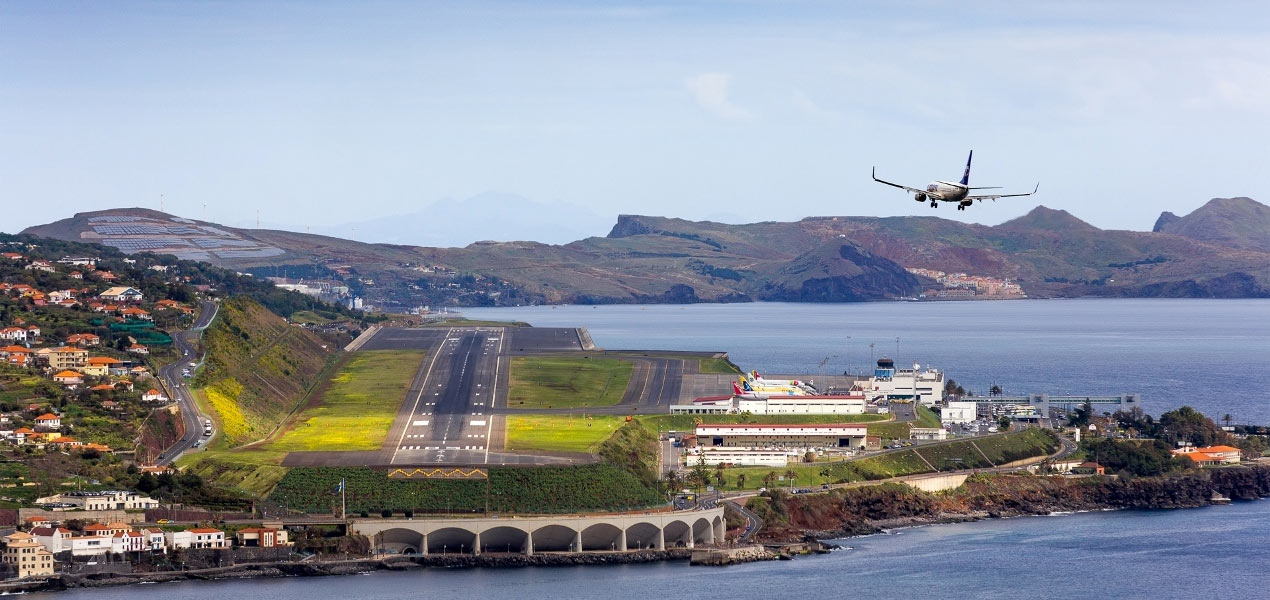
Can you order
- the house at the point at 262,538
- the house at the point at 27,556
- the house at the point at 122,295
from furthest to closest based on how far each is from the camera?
the house at the point at 122,295 < the house at the point at 262,538 < the house at the point at 27,556

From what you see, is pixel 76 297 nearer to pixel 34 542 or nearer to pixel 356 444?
pixel 356 444

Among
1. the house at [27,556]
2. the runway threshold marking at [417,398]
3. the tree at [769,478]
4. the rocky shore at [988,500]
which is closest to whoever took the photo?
the house at [27,556]

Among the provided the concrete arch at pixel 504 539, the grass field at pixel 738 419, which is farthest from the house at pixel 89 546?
the grass field at pixel 738 419

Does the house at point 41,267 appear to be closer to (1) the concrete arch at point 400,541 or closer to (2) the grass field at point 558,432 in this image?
(2) the grass field at point 558,432

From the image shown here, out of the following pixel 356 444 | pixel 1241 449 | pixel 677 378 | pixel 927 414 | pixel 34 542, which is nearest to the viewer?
pixel 34 542

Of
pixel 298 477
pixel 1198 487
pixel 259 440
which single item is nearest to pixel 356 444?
pixel 259 440
